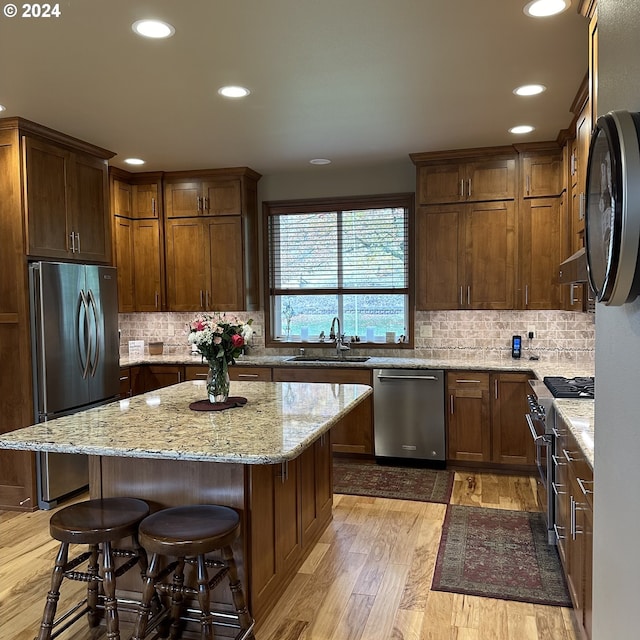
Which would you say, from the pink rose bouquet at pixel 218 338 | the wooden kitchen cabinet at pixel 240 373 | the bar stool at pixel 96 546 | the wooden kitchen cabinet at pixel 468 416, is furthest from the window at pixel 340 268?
the bar stool at pixel 96 546

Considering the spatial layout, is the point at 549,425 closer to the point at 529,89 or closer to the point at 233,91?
the point at 529,89

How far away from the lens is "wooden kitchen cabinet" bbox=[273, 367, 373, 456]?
5070mm

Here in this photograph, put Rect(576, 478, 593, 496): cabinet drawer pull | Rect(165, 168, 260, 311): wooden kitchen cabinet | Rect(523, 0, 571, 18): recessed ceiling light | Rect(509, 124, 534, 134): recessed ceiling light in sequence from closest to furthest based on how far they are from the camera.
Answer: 1. Rect(576, 478, 593, 496): cabinet drawer pull
2. Rect(523, 0, 571, 18): recessed ceiling light
3. Rect(509, 124, 534, 134): recessed ceiling light
4. Rect(165, 168, 260, 311): wooden kitchen cabinet

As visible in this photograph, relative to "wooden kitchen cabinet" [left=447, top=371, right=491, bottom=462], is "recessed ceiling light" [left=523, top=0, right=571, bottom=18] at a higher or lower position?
higher

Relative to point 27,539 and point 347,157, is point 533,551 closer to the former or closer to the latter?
point 27,539

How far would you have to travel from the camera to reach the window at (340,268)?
5582 mm

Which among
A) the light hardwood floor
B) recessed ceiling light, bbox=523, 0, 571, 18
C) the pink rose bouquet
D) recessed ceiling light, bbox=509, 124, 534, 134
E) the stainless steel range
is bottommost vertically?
the light hardwood floor

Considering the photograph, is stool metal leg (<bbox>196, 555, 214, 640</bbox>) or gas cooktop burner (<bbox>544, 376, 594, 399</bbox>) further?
gas cooktop burner (<bbox>544, 376, 594, 399</bbox>)

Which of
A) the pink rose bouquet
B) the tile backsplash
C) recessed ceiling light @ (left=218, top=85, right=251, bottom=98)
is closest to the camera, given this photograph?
the pink rose bouquet

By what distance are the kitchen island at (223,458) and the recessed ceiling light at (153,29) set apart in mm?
1808

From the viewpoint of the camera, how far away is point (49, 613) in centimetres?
228

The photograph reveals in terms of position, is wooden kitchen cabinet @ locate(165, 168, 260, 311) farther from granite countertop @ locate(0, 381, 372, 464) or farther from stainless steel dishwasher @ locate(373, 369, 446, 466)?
granite countertop @ locate(0, 381, 372, 464)

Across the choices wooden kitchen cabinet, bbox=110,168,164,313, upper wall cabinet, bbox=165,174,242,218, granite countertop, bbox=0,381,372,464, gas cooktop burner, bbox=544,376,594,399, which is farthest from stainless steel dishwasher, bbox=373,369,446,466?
wooden kitchen cabinet, bbox=110,168,164,313

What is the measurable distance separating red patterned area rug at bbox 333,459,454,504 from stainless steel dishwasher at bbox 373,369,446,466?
0.16 m
